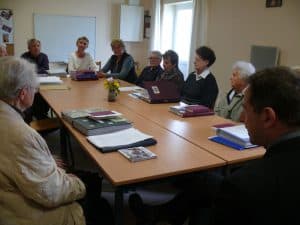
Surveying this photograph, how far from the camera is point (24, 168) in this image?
1.29 m

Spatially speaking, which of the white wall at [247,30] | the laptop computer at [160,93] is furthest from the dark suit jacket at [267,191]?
the white wall at [247,30]

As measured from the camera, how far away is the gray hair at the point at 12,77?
135 centimetres

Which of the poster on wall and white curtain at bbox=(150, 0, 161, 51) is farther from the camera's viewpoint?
white curtain at bbox=(150, 0, 161, 51)

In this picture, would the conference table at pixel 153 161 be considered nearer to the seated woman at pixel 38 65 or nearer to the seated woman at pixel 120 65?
the seated woman at pixel 38 65

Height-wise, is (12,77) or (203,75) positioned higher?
(12,77)

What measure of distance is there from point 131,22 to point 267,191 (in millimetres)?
6099

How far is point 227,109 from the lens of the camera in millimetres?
2744

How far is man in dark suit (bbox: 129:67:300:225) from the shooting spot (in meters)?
0.82

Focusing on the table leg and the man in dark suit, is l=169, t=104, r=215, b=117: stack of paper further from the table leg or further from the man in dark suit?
the man in dark suit

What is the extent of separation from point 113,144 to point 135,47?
209 inches

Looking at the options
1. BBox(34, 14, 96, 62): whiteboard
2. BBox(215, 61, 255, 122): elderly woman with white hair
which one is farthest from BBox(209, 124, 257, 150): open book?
BBox(34, 14, 96, 62): whiteboard

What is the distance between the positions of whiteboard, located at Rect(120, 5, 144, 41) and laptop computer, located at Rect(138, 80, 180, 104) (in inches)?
145

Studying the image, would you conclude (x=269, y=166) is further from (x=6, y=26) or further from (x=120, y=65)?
(x=6, y=26)

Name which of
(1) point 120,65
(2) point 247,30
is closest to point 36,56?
(1) point 120,65
